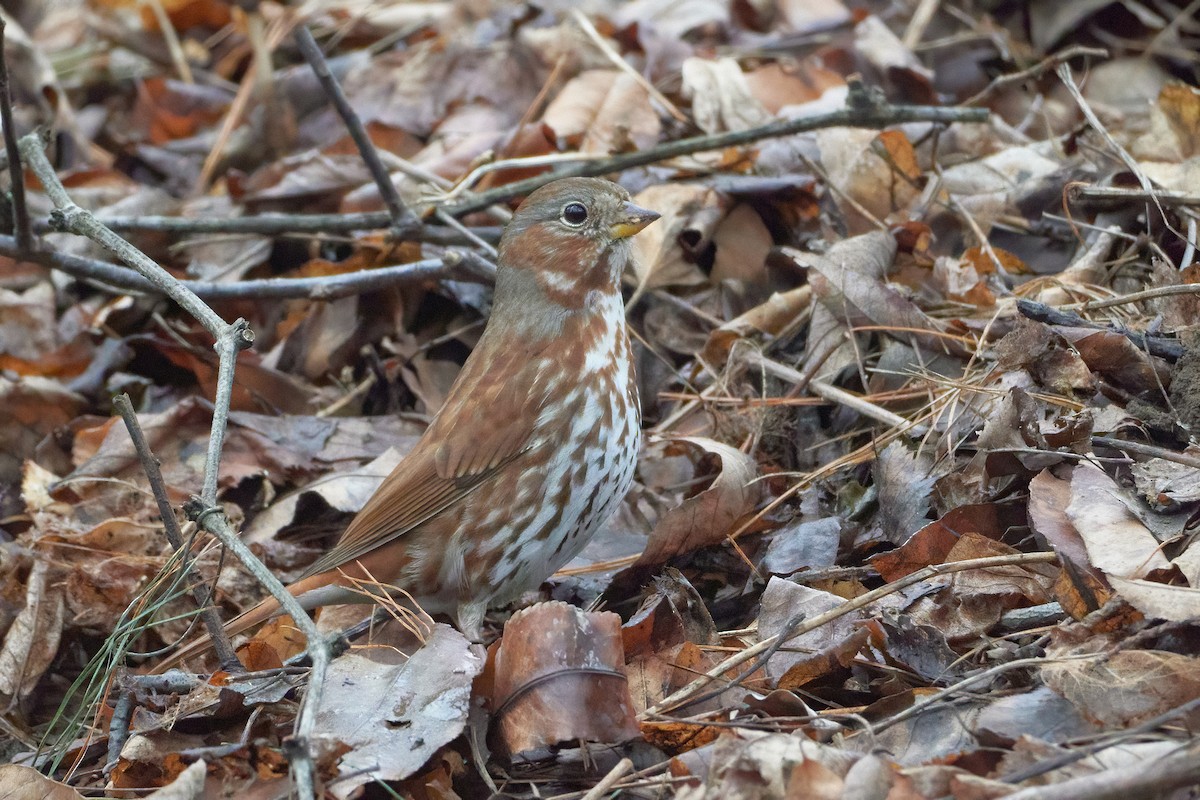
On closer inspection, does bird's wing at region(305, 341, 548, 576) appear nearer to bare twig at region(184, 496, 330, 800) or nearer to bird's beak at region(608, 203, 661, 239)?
bird's beak at region(608, 203, 661, 239)

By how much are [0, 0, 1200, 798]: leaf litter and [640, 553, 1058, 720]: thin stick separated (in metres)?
0.01

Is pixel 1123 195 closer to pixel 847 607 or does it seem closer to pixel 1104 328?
pixel 1104 328

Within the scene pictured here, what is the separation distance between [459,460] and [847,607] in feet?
4.28

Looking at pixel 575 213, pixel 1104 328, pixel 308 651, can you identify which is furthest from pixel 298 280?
pixel 1104 328

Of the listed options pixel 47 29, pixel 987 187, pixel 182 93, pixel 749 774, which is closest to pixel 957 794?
pixel 749 774

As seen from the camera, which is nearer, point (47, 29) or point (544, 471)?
point (544, 471)

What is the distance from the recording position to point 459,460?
3609 mm

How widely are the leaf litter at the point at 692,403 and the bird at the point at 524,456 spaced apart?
0.65 feet

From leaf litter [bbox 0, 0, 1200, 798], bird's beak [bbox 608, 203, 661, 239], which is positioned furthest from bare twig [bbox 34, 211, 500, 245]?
bird's beak [bbox 608, 203, 661, 239]

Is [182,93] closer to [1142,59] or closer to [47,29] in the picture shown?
[47,29]

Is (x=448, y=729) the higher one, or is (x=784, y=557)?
(x=448, y=729)

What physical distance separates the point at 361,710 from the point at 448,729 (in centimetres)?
23

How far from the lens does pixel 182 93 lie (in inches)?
263

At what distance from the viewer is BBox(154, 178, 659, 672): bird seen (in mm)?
3551
